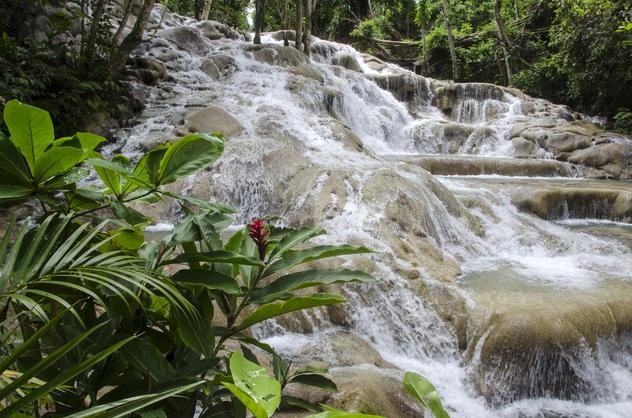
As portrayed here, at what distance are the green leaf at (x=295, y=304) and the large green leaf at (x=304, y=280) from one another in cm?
7

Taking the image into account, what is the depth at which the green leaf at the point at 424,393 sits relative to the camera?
0.86m

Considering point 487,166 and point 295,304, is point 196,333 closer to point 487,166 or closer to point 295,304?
point 295,304

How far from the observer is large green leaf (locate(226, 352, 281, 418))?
2.05 ft

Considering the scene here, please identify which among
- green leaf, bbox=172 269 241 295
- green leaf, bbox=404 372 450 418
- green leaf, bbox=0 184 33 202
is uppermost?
green leaf, bbox=0 184 33 202

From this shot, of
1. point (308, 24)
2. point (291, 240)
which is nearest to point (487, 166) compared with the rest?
point (308, 24)

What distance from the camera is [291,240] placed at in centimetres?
114

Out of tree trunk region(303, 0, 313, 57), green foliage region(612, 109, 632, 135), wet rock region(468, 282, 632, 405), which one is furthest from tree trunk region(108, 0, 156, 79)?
green foliage region(612, 109, 632, 135)

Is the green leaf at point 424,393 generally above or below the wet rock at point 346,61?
below

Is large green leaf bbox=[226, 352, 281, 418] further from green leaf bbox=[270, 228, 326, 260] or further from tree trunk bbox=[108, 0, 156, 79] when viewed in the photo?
tree trunk bbox=[108, 0, 156, 79]

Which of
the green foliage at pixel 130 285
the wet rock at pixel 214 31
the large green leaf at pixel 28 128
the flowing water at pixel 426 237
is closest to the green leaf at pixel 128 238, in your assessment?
the green foliage at pixel 130 285

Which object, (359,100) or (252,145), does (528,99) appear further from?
(252,145)

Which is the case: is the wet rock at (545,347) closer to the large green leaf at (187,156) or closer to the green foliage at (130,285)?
the green foliage at (130,285)

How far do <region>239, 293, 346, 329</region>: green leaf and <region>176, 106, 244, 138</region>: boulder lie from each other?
23.2 ft

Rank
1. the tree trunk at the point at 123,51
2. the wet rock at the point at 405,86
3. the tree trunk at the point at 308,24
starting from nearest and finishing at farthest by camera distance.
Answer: the tree trunk at the point at 123,51, the tree trunk at the point at 308,24, the wet rock at the point at 405,86
